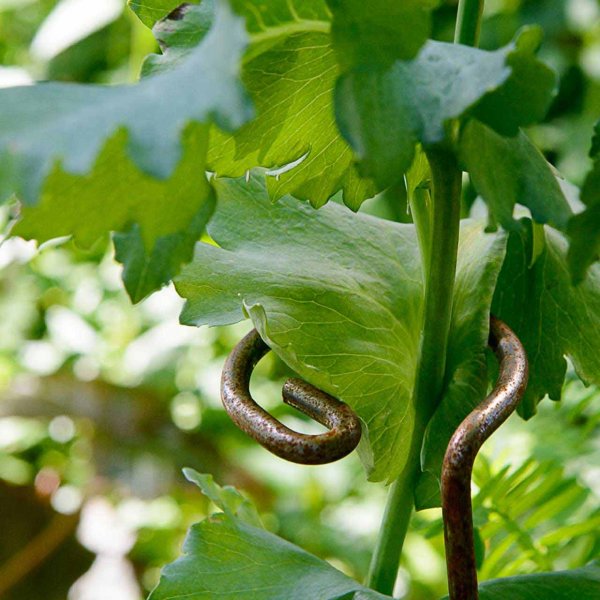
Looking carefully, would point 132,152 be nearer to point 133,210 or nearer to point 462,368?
point 133,210

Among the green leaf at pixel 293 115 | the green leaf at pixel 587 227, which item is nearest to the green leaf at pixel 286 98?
the green leaf at pixel 293 115

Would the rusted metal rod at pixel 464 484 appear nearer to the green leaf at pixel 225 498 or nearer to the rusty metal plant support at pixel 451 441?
the rusty metal plant support at pixel 451 441

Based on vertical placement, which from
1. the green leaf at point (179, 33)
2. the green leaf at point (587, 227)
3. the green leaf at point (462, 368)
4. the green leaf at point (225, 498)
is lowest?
the green leaf at point (225, 498)

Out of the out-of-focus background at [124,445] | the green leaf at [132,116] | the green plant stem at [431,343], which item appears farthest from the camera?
the out-of-focus background at [124,445]

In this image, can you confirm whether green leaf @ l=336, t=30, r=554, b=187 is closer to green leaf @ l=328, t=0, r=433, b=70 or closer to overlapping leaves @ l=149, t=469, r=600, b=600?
green leaf @ l=328, t=0, r=433, b=70

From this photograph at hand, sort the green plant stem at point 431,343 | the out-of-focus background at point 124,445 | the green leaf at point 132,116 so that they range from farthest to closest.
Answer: the out-of-focus background at point 124,445 → the green plant stem at point 431,343 → the green leaf at point 132,116

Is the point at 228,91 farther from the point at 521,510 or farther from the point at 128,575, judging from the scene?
the point at 128,575

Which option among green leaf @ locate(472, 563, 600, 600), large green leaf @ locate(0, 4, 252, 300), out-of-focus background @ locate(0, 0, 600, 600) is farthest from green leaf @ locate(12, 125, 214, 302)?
out-of-focus background @ locate(0, 0, 600, 600)
